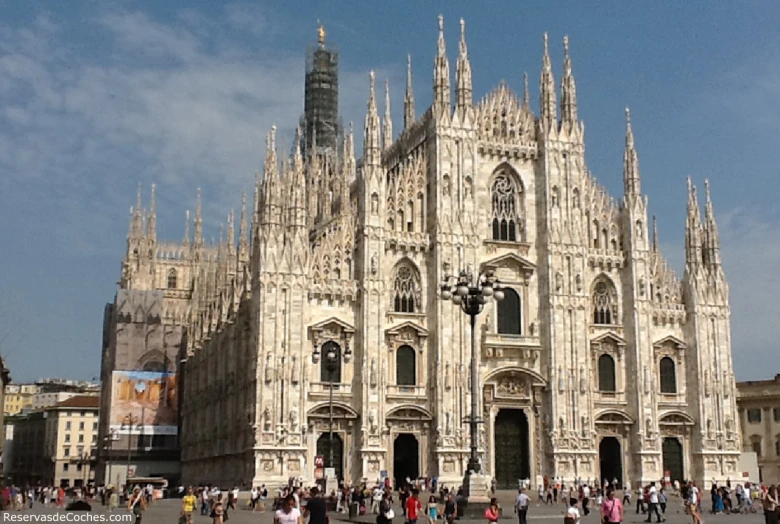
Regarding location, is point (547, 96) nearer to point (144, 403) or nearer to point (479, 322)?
point (479, 322)

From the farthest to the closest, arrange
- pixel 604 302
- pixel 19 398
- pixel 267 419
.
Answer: pixel 19 398 < pixel 604 302 < pixel 267 419

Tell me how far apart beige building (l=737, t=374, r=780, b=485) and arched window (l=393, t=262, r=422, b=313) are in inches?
1486

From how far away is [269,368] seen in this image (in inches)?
1805

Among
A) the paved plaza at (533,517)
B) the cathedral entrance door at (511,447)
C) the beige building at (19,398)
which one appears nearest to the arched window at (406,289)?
the cathedral entrance door at (511,447)

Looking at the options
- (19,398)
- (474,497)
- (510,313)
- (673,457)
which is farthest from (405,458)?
(19,398)

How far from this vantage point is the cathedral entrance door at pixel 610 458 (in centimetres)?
5238

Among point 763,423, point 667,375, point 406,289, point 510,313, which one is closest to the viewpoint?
point 406,289

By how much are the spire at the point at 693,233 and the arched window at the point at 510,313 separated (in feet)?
34.9

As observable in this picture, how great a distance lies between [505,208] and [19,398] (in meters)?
124

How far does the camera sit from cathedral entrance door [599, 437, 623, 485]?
5238 cm

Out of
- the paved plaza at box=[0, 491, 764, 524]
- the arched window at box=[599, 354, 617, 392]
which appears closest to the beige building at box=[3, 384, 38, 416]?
the paved plaza at box=[0, 491, 764, 524]

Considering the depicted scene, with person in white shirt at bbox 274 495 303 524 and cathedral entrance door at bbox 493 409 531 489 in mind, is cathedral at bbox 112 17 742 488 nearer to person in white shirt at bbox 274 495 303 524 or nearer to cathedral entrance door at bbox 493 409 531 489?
cathedral entrance door at bbox 493 409 531 489

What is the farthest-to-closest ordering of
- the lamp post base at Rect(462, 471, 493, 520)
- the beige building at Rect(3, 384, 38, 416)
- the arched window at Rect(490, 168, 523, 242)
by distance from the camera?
the beige building at Rect(3, 384, 38, 416), the arched window at Rect(490, 168, 523, 242), the lamp post base at Rect(462, 471, 493, 520)

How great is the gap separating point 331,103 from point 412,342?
1759 inches
